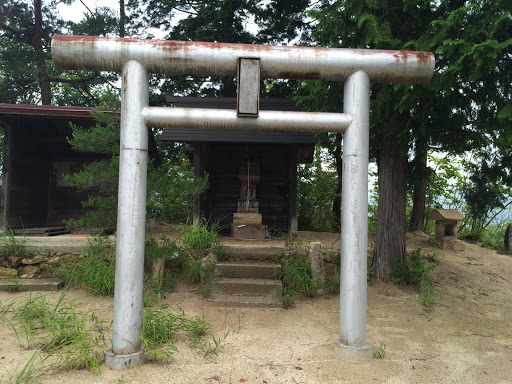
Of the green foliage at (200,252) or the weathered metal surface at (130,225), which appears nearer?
the weathered metal surface at (130,225)

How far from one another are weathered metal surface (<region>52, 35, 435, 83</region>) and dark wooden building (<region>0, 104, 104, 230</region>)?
4.63m

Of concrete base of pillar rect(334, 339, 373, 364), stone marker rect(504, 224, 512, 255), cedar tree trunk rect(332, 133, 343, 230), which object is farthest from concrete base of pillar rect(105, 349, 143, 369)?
cedar tree trunk rect(332, 133, 343, 230)

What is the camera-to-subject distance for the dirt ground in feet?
10.5

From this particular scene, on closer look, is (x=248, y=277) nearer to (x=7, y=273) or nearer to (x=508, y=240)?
(x=7, y=273)

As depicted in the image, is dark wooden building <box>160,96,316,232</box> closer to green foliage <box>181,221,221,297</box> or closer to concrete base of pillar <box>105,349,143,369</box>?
green foliage <box>181,221,221,297</box>

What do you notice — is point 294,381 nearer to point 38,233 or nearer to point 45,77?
point 38,233

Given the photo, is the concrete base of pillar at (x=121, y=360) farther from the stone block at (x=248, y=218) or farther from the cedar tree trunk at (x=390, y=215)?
the stone block at (x=248, y=218)

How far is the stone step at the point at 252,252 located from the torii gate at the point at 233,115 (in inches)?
107

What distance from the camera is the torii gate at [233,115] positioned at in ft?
10.8

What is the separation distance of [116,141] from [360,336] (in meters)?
4.46

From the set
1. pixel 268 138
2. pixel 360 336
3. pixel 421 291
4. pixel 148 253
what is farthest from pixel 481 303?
pixel 148 253

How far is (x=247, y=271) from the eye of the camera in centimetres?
577

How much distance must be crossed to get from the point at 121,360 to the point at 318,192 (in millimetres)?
11462

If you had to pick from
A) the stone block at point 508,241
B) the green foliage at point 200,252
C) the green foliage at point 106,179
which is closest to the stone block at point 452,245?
the stone block at point 508,241
